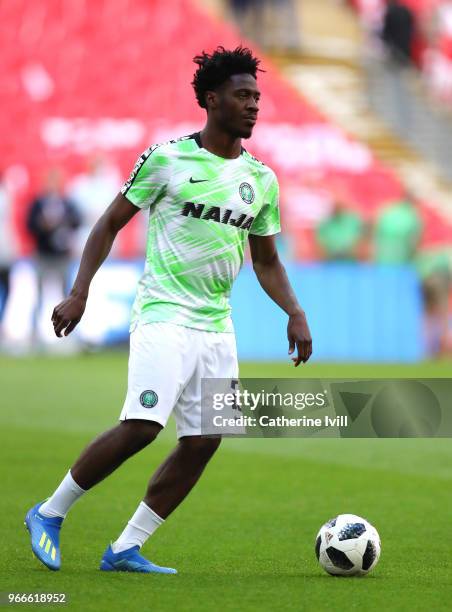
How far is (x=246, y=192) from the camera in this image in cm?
616

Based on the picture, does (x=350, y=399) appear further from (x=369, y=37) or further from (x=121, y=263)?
(x=369, y=37)

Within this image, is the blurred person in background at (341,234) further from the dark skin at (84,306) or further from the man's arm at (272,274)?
the dark skin at (84,306)

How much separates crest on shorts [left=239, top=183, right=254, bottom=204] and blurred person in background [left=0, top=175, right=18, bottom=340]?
13.7 meters

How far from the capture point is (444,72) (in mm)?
30938

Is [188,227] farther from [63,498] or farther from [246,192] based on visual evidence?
[63,498]

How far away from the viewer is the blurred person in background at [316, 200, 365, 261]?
2142cm

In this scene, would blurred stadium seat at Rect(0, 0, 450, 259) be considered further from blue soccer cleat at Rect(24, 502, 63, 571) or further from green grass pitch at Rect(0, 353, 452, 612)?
blue soccer cleat at Rect(24, 502, 63, 571)

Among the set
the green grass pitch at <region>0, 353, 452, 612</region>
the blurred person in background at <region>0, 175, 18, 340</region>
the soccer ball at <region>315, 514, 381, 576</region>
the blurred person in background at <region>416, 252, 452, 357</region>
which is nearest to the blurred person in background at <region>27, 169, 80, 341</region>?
the blurred person in background at <region>0, 175, 18, 340</region>

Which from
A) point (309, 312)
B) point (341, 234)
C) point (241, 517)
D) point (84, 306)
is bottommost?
point (241, 517)

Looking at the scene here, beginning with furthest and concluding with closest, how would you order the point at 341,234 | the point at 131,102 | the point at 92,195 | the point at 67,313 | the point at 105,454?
the point at 131,102 → the point at 341,234 → the point at 92,195 → the point at 105,454 → the point at 67,313

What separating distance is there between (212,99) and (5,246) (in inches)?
554

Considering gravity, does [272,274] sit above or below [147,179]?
below

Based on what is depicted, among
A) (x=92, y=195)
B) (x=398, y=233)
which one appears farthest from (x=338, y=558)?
(x=398, y=233)

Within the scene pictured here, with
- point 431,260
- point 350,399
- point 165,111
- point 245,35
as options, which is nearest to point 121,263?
point 431,260
